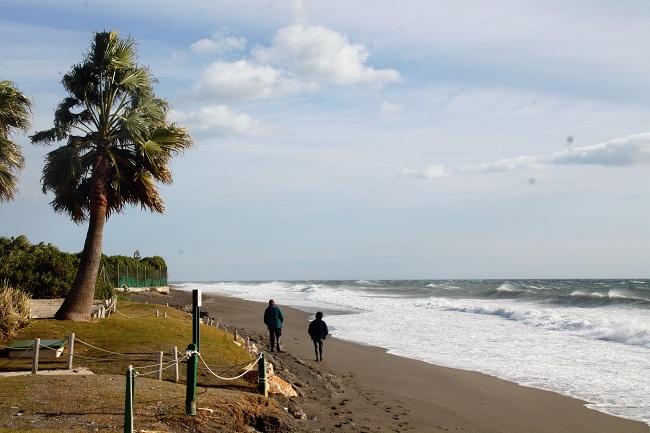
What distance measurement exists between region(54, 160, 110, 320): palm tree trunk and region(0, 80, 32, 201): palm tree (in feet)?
8.33

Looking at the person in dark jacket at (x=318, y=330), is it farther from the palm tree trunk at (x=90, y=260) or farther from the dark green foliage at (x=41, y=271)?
the dark green foliage at (x=41, y=271)

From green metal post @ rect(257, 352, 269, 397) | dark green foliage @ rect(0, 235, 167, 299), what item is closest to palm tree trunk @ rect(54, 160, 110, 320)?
dark green foliage @ rect(0, 235, 167, 299)

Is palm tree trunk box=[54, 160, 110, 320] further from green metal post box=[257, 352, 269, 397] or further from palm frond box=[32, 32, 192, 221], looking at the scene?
green metal post box=[257, 352, 269, 397]

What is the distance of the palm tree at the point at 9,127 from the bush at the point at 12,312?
3.46 metres

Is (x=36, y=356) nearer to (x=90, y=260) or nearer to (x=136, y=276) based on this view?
(x=90, y=260)

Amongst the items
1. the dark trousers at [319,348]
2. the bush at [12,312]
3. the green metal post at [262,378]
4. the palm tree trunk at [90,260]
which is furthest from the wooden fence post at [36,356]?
the dark trousers at [319,348]

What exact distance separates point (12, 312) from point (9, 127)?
635 centimetres

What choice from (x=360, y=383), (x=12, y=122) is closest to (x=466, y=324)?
(x=360, y=383)

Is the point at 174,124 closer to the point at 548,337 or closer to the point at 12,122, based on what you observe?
the point at 12,122

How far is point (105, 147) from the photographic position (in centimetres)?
2095

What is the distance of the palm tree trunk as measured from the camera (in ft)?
67.3

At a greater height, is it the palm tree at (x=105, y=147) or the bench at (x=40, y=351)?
the palm tree at (x=105, y=147)

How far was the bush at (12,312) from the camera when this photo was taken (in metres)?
17.9

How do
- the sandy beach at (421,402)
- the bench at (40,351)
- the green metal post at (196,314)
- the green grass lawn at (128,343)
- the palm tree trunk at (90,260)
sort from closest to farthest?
the green metal post at (196,314) → the sandy beach at (421,402) → the green grass lawn at (128,343) → the bench at (40,351) → the palm tree trunk at (90,260)
